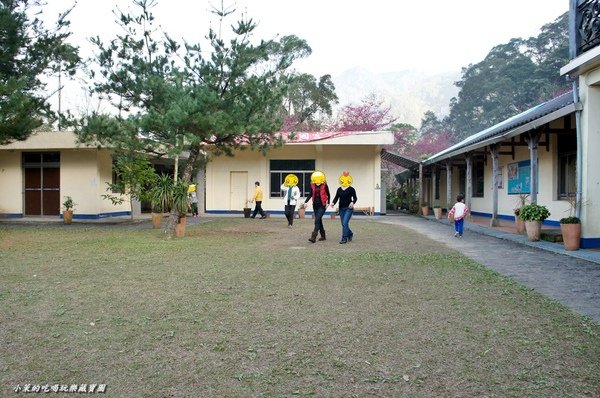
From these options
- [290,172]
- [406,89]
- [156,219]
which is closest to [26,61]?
[156,219]

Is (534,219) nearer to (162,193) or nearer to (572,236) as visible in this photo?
(572,236)

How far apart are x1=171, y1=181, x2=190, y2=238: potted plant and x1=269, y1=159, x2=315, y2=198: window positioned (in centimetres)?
960

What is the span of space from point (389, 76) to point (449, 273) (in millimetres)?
172582

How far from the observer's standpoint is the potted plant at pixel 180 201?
11062 millimetres

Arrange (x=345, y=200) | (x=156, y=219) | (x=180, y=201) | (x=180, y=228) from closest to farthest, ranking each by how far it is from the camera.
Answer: (x=345, y=200)
(x=180, y=201)
(x=180, y=228)
(x=156, y=219)

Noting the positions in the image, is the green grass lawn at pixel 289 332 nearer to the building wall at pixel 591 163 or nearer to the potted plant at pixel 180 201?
the building wall at pixel 591 163

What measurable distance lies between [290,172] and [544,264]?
14.1 m

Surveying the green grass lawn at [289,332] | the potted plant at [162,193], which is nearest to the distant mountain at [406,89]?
the potted plant at [162,193]

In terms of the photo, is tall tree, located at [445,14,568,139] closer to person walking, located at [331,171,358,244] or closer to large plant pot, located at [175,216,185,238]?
person walking, located at [331,171,358,244]

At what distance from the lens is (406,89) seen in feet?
465

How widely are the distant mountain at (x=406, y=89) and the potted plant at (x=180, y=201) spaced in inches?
3227

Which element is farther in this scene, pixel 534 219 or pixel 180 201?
pixel 180 201

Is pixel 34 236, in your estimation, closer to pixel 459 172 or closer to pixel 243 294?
pixel 243 294

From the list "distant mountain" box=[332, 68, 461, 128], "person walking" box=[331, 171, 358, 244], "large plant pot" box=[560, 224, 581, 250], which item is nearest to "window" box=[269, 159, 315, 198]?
"person walking" box=[331, 171, 358, 244]
